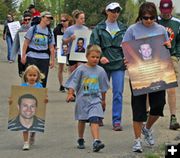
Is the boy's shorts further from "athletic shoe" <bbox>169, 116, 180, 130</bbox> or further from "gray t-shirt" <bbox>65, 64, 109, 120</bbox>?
"athletic shoe" <bbox>169, 116, 180, 130</bbox>

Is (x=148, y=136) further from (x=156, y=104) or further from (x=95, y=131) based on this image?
(x=95, y=131)

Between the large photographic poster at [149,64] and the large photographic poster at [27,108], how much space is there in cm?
121

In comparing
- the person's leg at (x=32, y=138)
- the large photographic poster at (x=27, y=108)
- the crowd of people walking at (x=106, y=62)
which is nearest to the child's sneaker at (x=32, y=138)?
the person's leg at (x=32, y=138)

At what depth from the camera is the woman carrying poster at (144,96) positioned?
335 inches

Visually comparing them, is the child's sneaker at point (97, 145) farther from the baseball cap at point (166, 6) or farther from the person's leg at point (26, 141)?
the baseball cap at point (166, 6)

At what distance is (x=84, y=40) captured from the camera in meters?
13.7

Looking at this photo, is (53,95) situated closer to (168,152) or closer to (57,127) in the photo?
(57,127)

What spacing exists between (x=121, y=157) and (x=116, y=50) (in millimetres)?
2658

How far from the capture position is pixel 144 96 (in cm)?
856

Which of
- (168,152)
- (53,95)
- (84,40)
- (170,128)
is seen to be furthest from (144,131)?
(53,95)

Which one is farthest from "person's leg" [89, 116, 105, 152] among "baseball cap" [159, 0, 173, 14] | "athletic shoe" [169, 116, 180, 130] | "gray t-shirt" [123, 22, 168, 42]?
"baseball cap" [159, 0, 173, 14]

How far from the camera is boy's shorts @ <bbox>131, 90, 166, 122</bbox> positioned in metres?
8.52

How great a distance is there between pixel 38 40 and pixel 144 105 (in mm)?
3470

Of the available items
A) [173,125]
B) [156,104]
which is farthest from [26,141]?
[173,125]
